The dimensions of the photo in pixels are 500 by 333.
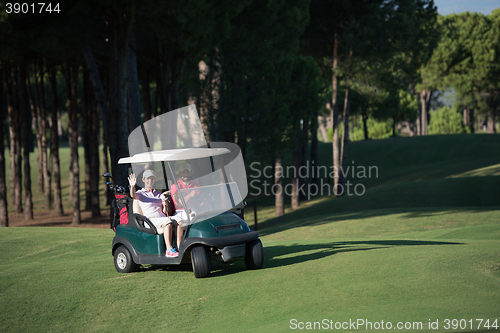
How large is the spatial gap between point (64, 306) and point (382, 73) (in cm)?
2403

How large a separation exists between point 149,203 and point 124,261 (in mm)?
1098

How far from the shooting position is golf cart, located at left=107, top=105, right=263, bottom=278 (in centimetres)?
658

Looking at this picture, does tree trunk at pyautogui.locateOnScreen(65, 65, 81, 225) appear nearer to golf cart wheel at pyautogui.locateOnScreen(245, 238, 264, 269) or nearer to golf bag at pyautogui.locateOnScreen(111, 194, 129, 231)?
golf bag at pyautogui.locateOnScreen(111, 194, 129, 231)

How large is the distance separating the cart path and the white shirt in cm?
1492

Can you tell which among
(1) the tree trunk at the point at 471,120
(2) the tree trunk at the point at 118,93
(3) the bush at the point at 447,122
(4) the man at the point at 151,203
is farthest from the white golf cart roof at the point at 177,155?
(3) the bush at the point at 447,122

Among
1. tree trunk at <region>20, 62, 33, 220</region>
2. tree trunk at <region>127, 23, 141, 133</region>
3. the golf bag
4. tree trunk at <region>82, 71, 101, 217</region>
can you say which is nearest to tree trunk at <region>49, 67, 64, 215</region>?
tree trunk at <region>20, 62, 33, 220</region>

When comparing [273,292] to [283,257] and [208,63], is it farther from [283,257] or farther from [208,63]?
[208,63]

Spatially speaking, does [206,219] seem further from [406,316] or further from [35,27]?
[35,27]

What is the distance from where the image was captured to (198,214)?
6641 mm

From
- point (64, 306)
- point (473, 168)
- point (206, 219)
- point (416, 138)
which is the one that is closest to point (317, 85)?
point (473, 168)

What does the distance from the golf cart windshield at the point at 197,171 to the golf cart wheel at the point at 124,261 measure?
1.14m

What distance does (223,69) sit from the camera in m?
20.4

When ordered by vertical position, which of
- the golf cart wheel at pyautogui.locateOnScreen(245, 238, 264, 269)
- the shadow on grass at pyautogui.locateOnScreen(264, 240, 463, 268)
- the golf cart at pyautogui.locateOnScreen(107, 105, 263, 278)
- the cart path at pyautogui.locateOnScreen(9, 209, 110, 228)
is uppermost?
the golf cart at pyautogui.locateOnScreen(107, 105, 263, 278)

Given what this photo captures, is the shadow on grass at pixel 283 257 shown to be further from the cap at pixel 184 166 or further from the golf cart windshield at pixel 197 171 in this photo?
the cap at pixel 184 166
